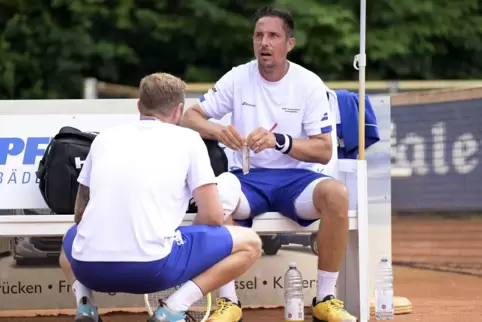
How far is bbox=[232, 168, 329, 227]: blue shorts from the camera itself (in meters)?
6.40

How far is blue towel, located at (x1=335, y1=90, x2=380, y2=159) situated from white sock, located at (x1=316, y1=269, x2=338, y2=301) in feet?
3.09

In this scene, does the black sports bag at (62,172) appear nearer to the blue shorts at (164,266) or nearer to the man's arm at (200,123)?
the man's arm at (200,123)

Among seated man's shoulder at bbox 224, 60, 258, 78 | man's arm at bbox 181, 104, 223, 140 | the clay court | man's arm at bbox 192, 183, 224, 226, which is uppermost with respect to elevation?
seated man's shoulder at bbox 224, 60, 258, 78

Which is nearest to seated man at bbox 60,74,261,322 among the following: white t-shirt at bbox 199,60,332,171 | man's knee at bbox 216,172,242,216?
man's knee at bbox 216,172,242,216

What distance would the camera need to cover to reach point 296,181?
6.51 meters

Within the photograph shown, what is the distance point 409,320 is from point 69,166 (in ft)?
7.01

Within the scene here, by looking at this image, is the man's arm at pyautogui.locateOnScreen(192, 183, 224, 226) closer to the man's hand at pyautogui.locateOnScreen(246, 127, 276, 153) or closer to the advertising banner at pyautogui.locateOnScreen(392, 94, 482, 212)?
the man's hand at pyautogui.locateOnScreen(246, 127, 276, 153)

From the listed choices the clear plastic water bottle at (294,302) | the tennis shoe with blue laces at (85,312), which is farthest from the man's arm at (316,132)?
the tennis shoe with blue laces at (85,312)

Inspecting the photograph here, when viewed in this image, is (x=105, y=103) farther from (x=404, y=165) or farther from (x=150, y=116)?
(x=404, y=165)

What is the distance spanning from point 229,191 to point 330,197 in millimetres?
513

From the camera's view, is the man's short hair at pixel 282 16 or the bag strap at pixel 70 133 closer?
the bag strap at pixel 70 133

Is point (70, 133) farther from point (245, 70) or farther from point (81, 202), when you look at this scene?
point (245, 70)

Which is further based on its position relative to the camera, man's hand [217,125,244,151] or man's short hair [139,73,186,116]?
man's hand [217,125,244,151]

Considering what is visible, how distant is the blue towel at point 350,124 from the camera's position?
711 centimetres
